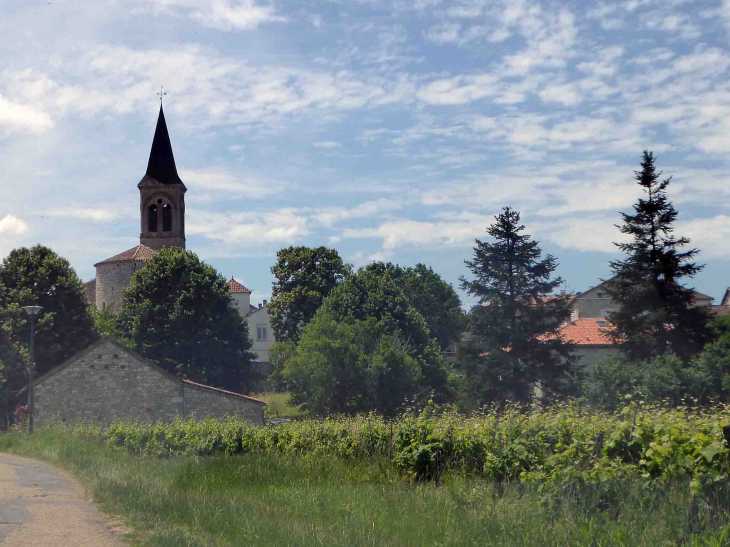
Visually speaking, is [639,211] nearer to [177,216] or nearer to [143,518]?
[143,518]

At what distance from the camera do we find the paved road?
6777mm

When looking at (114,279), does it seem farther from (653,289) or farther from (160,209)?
(653,289)

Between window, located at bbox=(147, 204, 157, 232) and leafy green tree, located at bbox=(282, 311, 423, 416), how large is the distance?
30190 millimetres

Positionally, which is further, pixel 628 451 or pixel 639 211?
pixel 639 211

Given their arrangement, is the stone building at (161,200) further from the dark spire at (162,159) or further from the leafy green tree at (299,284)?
the leafy green tree at (299,284)

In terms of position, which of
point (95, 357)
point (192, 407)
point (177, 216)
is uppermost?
point (177, 216)

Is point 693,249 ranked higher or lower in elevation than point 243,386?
higher

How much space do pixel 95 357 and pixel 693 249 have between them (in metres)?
35.0

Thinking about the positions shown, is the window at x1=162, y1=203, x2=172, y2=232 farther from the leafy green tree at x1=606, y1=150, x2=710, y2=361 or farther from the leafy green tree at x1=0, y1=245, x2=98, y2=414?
the leafy green tree at x1=606, y1=150, x2=710, y2=361

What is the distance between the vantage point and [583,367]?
133 ft

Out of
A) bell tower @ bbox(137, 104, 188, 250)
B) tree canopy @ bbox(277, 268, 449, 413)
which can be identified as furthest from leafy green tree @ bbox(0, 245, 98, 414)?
bell tower @ bbox(137, 104, 188, 250)

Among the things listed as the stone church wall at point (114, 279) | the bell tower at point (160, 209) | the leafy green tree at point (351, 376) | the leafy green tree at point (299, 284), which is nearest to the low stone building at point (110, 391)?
the leafy green tree at point (351, 376)

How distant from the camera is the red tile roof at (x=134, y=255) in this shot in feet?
199

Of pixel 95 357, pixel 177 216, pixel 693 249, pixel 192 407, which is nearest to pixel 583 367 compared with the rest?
pixel 693 249
